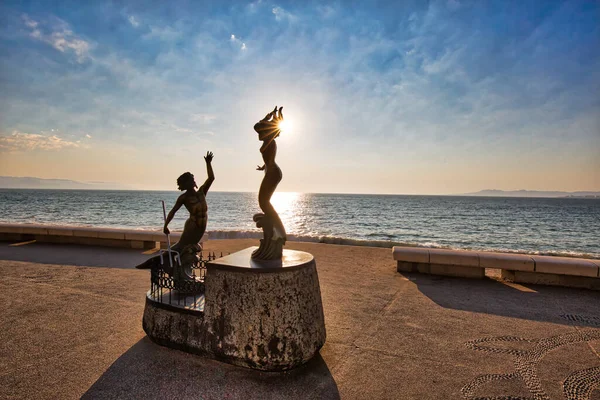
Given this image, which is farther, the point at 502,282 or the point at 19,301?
the point at 502,282

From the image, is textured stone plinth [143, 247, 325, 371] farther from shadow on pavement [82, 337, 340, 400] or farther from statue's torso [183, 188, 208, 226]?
statue's torso [183, 188, 208, 226]

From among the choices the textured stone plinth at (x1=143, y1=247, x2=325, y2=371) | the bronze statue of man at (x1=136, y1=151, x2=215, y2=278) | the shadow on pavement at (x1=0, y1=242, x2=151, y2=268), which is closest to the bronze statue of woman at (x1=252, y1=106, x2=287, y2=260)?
the textured stone plinth at (x1=143, y1=247, x2=325, y2=371)

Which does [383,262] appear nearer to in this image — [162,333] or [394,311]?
[394,311]

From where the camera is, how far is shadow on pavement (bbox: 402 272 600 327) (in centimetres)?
632

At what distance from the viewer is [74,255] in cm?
1144

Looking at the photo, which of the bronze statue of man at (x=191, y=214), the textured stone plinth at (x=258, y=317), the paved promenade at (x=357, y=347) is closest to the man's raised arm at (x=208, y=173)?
the bronze statue of man at (x=191, y=214)

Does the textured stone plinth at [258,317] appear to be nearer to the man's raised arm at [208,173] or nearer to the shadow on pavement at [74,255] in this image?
the man's raised arm at [208,173]

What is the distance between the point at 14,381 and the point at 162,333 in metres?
1.72

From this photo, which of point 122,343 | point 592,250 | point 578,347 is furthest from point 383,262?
point 592,250

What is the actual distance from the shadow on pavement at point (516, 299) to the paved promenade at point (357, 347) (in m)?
0.04

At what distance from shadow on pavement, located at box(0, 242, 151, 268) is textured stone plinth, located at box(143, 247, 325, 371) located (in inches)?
277

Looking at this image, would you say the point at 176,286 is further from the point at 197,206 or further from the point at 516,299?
the point at 516,299

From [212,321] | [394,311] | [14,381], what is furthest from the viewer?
[394,311]

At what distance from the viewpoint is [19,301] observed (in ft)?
21.8
